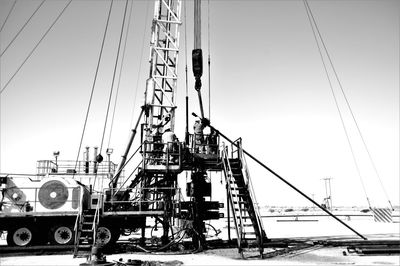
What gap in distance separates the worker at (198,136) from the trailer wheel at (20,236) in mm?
8641

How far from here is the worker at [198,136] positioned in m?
15.7

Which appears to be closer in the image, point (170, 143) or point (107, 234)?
point (107, 234)

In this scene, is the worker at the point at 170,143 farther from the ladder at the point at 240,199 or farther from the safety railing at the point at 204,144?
the ladder at the point at 240,199

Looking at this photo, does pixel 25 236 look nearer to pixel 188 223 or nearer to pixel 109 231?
pixel 109 231

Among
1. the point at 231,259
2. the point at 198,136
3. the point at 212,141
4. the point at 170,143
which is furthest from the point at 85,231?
the point at 212,141

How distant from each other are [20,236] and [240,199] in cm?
1030

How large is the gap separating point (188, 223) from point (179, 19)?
13227mm

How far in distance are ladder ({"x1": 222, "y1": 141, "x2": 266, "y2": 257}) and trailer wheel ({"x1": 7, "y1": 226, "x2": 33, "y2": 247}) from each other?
31.0 feet

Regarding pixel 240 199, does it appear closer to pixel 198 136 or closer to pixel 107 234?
pixel 198 136

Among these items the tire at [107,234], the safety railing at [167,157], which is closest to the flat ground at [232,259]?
the tire at [107,234]

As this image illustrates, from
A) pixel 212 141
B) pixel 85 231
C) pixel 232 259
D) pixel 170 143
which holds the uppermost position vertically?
pixel 212 141

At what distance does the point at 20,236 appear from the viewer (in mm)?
14922

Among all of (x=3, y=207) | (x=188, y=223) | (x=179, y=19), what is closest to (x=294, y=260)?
(x=188, y=223)

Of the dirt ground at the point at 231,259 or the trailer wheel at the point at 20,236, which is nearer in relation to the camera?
the dirt ground at the point at 231,259
